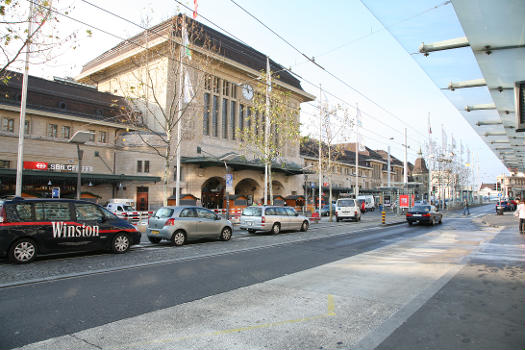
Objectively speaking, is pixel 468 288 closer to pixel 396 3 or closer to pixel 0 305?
pixel 396 3

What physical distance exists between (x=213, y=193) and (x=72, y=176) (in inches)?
679

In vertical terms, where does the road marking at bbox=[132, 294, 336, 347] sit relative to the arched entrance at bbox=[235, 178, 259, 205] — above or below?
below

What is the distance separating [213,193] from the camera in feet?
141

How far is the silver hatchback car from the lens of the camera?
13.1m

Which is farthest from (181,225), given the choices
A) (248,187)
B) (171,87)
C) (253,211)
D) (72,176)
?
(248,187)

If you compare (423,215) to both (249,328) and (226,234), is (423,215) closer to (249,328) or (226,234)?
(226,234)

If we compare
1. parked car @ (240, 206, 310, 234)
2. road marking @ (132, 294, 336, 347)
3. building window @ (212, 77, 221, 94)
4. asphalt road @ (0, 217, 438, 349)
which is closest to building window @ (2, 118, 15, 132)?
building window @ (212, 77, 221, 94)

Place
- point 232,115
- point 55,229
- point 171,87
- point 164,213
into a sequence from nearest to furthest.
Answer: point 55,229 → point 164,213 → point 171,87 → point 232,115

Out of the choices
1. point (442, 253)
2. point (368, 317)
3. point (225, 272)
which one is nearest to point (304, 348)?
point (368, 317)

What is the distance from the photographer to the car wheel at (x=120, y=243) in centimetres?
1086

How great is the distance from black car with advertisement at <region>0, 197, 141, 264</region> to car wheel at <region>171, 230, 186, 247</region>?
2041mm

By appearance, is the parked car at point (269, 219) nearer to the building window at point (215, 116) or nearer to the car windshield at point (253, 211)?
the car windshield at point (253, 211)

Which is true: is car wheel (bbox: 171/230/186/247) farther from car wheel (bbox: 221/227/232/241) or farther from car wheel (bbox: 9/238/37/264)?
car wheel (bbox: 9/238/37/264)

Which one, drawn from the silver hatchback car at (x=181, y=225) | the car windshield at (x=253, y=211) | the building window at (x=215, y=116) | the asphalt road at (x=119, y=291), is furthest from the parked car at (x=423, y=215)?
the building window at (x=215, y=116)
